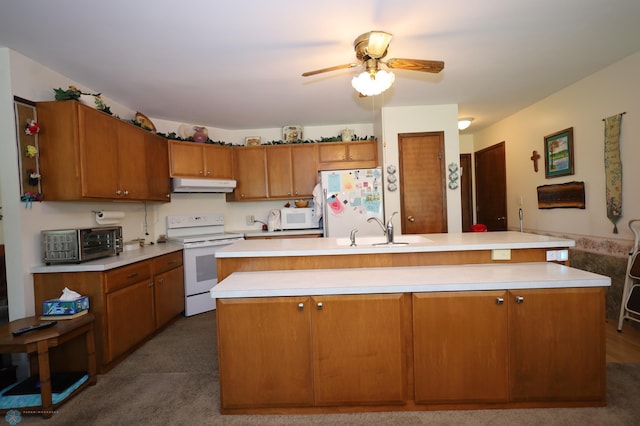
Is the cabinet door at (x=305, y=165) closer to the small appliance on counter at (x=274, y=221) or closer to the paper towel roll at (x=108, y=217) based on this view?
the small appliance on counter at (x=274, y=221)

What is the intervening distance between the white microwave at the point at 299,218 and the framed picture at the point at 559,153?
3017 mm

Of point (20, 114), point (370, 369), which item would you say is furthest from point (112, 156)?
point (370, 369)

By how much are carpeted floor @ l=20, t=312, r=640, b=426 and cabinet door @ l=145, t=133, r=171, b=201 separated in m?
1.80

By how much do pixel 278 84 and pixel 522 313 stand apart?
109 inches

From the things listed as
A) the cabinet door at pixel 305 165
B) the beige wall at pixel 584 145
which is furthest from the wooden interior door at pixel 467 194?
the cabinet door at pixel 305 165

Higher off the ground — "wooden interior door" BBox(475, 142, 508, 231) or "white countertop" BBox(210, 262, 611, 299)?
"wooden interior door" BBox(475, 142, 508, 231)

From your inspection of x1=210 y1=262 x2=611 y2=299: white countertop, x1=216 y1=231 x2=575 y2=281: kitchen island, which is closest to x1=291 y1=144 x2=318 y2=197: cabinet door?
x1=216 y1=231 x2=575 y2=281: kitchen island

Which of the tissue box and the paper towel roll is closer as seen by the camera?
the tissue box

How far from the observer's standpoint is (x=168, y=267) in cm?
325

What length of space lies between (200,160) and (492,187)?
4585 mm

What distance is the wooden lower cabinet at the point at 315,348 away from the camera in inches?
66.1

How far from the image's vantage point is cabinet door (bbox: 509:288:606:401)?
1.65m

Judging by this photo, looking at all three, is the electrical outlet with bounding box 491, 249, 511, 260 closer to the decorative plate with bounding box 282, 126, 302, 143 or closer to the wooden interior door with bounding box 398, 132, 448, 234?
the wooden interior door with bounding box 398, 132, 448, 234

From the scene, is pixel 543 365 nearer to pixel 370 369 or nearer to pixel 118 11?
pixel 370 369
